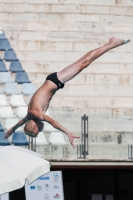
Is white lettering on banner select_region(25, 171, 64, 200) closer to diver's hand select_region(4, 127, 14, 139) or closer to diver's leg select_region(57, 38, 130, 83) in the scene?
diver's hand select_region(4, 127, 14, 139)

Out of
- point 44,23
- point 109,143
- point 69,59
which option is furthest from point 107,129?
point 44,23

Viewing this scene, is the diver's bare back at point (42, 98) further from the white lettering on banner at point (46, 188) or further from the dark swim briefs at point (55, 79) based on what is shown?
the white lettering on banner at point (46, 188)

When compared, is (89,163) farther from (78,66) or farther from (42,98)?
(78,66)

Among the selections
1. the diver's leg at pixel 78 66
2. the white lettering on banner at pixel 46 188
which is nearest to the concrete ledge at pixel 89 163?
the white lettering on banner at pixel 46 188

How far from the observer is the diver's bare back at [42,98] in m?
15.2

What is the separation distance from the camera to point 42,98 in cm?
1534

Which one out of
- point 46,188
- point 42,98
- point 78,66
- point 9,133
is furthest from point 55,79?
point 46,188

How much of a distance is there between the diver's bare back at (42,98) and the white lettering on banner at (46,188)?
7.97 feet

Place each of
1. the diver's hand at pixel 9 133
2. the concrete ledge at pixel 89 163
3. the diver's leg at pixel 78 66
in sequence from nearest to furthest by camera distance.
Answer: the concrete ledge at pixel 89 163 < the diver's hand at pixel 9 133 < the diver's leg at pixel 78 66

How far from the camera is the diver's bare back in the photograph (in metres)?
15.2

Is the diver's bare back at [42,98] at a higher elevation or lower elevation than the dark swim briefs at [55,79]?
lower

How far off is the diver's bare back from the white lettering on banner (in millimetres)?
2430

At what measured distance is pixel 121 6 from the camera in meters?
19.3

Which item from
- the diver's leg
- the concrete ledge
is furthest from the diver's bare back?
the concrete ledge
